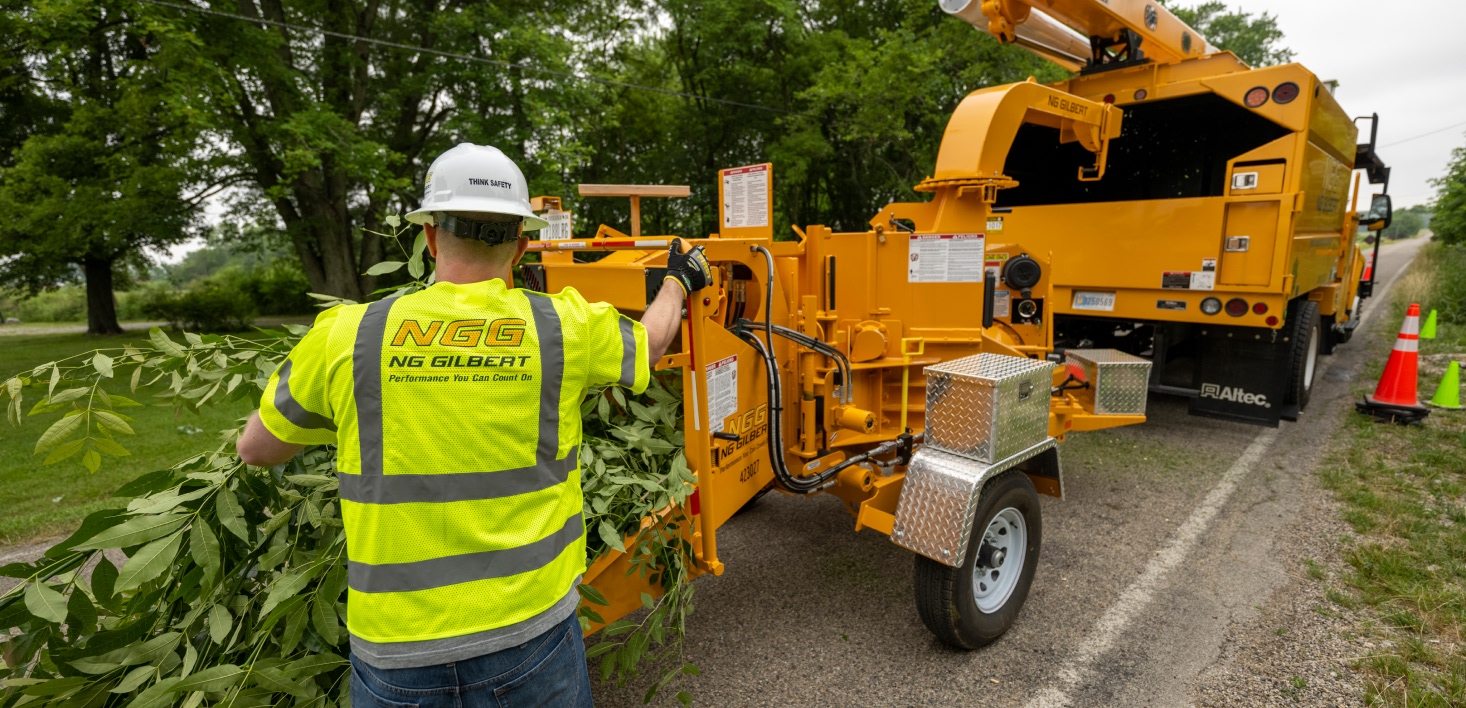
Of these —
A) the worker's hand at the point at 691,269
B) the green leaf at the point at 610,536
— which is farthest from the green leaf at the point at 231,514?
the worker's hand at the point at 691,269

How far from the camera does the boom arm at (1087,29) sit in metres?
4.53

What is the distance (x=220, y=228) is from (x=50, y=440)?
774 inches

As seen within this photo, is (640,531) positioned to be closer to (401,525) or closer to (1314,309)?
(401,525)

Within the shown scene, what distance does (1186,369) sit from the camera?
6.52 m

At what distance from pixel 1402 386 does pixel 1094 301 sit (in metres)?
3.16

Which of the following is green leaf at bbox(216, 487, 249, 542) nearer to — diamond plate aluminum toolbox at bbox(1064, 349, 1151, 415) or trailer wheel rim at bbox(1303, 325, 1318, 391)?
diamond plate aluminum toolbox at bbox(1064, 349, 1151, 415)

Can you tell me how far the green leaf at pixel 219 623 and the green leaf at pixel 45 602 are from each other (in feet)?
1.07

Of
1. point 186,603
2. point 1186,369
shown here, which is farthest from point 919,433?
point 1186,369

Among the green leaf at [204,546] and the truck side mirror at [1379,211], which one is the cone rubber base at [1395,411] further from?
the green leaf at [204,546]

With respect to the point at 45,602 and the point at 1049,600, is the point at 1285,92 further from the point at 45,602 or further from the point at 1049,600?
the point at 45,602

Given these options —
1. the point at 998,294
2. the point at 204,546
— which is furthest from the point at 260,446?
the point at 998,294

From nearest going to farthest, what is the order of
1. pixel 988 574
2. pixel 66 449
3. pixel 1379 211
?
1. pixel 66 449
2. pixel 988 574
3. pixel 1379 211

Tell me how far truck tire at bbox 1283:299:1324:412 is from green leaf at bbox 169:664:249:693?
7.75m

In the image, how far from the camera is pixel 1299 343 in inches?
254
